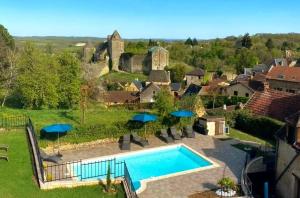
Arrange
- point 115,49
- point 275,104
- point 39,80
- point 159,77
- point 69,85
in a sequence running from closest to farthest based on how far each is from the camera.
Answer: point 275,104, point 39,80, point 69,85, point 159,77, point 115,49

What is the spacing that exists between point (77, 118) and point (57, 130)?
5.78m

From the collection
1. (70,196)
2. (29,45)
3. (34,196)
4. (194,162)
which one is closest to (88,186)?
(70,196)

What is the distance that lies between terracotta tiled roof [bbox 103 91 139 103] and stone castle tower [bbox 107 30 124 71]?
1718 inches

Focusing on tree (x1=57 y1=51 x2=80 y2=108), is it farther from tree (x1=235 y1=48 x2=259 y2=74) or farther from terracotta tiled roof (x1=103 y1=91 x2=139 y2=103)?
tree (x1=235 y1=48 x2=259 y2=74)

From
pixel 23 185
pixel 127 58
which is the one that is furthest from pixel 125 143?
pixel 127 58

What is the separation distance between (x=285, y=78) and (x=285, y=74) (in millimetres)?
940

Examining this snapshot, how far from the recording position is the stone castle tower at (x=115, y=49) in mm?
95812

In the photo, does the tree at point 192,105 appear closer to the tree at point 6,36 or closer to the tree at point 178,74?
the tree at point 178,74

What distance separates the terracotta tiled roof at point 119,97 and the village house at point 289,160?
31.5 m

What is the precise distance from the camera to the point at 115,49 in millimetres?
96188

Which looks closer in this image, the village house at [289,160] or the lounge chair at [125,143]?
the village house at [289,160]

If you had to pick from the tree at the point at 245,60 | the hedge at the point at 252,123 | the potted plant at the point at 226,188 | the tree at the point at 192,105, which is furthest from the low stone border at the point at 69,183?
the tree at the point at 245,60

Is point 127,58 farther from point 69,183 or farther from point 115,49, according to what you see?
point 69,183

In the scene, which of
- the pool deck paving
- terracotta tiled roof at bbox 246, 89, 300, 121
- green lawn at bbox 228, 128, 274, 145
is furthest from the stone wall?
the pool deck paving
